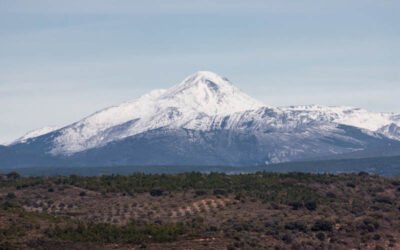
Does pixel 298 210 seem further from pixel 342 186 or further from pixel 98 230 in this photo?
pixel 98 230

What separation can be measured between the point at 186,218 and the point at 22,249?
34.9 meters

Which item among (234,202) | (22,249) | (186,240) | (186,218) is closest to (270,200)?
(234,202)

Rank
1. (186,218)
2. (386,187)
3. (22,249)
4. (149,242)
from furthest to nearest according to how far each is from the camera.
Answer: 1. (386,187)
2. (186,218)
3. (149,242)
4. (22,249)

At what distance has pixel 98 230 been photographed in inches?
4262

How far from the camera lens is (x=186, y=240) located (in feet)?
349

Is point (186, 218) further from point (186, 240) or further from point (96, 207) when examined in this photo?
point (186, 240)

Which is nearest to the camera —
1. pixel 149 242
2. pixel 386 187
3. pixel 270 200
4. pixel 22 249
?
pixel 22 249

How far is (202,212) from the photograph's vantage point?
133 meters

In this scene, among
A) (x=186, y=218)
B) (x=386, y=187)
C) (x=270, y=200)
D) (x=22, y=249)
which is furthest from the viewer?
(x=386, y=187)

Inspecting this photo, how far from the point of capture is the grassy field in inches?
4186

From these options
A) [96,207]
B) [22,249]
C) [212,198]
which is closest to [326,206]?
[212,198]

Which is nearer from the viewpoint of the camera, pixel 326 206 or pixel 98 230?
pixel 98 230

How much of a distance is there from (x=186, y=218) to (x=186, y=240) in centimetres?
2363

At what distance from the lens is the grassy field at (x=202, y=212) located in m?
106
